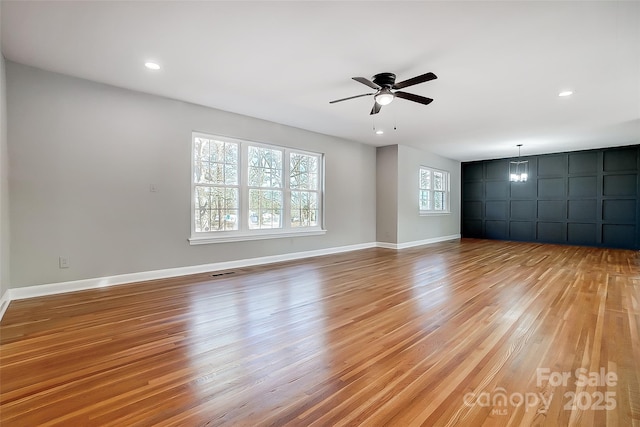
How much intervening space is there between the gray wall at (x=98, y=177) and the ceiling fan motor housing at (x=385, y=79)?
2.68 meters

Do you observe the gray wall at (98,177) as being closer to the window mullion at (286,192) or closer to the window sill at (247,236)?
the window sill at (247,236)

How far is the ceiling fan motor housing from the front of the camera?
3486 millimetres

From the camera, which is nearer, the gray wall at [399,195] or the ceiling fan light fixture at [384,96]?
the ceiling fan light fixture at [384,96]

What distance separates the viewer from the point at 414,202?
8359 mm

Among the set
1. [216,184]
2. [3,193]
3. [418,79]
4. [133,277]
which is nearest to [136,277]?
[133,277]

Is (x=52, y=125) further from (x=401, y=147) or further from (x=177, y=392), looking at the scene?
(x=401, y=147)

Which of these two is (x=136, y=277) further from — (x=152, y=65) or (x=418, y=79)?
(x=418, y=79)

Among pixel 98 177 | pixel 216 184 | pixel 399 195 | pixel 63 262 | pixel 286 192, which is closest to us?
pixel 63 262

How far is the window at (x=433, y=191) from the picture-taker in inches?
351

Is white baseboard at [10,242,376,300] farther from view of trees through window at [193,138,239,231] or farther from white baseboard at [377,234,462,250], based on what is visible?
white baseboard at [377,234,462,250]

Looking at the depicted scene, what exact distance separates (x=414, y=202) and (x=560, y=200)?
14.2 feet

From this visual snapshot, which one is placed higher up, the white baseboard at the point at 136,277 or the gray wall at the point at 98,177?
the gray wall at the point at 98,177

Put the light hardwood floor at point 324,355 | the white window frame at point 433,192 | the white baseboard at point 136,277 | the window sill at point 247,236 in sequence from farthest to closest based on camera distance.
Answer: the white window frame at point 433,192
the window sill at point 247,236
the white baseboard at point 136,277
the light hardwood floor at point 324,355

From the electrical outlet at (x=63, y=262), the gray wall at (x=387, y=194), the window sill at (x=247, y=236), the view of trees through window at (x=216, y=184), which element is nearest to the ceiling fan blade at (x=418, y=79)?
the view of trees through window at (x=216, y=184)
